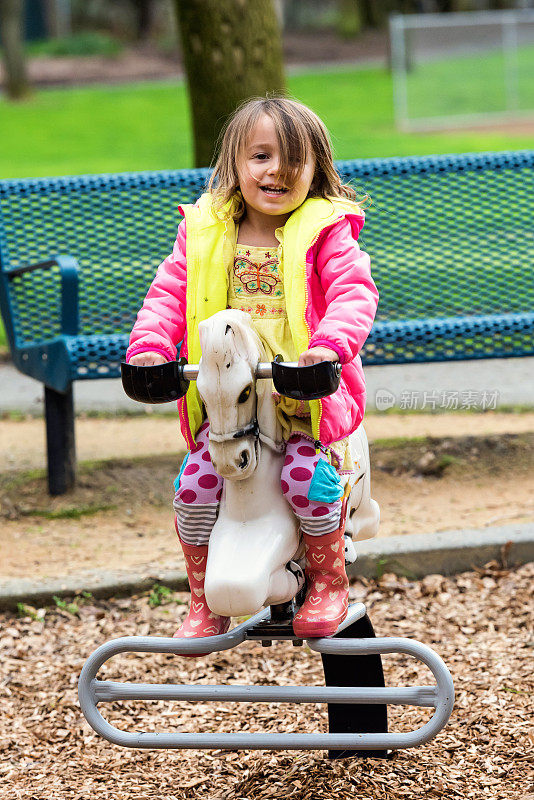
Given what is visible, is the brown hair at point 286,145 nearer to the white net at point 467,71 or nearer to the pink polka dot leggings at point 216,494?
the pink polka dot leggings at point 216,494

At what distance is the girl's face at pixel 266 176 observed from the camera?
2562 millimetres

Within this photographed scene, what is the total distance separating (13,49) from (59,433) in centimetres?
2084

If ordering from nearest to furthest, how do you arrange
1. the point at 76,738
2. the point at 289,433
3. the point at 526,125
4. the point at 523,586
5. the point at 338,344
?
1. the point at 338,344
2. the point at 289,433
3. the point at 76,738
4. the point at 523,586
5. the point at 526,125

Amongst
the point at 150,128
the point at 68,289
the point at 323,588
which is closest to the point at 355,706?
the point at 323,588

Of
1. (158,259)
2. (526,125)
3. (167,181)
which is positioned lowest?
(526,125)

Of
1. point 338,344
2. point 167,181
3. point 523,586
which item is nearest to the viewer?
point 338,344

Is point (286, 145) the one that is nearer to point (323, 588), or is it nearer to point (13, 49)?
point (323, 588)

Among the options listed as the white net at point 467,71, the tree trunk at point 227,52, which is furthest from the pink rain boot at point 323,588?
the white net at point 467,71

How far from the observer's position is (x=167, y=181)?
497 centimetres

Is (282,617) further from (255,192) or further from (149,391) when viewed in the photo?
(255,192)

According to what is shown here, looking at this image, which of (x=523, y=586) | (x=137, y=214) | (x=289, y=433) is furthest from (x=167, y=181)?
(x=289, y=433)

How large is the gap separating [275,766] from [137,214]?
2.78 meters

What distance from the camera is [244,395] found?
2.40m

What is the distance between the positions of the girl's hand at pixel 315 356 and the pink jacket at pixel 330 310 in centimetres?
2
